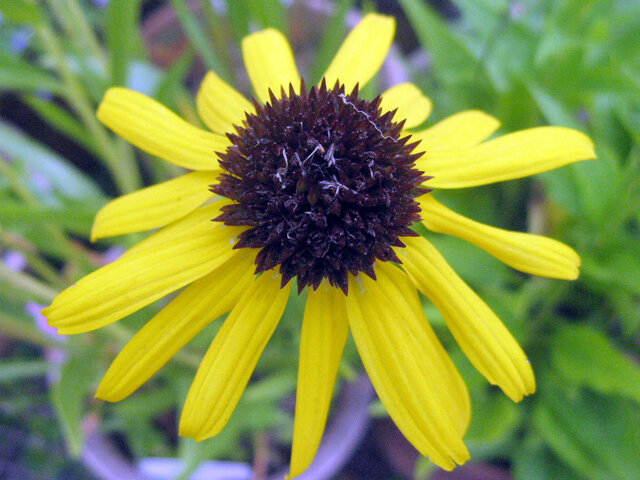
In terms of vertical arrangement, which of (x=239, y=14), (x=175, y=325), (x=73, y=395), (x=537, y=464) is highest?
(x=239, y=14)

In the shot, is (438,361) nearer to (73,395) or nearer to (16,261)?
(73,395)

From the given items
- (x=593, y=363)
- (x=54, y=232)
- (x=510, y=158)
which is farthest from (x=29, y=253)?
(x=593, y=363)

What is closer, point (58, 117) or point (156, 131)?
point (156, 131)

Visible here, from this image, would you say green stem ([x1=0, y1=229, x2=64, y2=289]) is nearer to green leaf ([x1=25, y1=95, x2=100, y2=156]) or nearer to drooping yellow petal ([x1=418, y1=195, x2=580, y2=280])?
green leaf ([x1=25, y1=95, x2=100, y2=156])

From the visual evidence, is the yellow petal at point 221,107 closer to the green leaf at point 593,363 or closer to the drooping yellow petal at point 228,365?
the drooping yellow petal at point 228,365

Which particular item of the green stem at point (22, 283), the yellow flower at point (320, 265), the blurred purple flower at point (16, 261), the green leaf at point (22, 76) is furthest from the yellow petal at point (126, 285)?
the blurred purple flower at point (16, 261)

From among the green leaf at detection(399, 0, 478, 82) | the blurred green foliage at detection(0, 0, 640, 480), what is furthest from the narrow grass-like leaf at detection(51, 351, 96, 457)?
the green leaf at detection(399, 0, 478, 82)

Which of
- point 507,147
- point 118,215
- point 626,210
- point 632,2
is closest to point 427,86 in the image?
point 632,2
